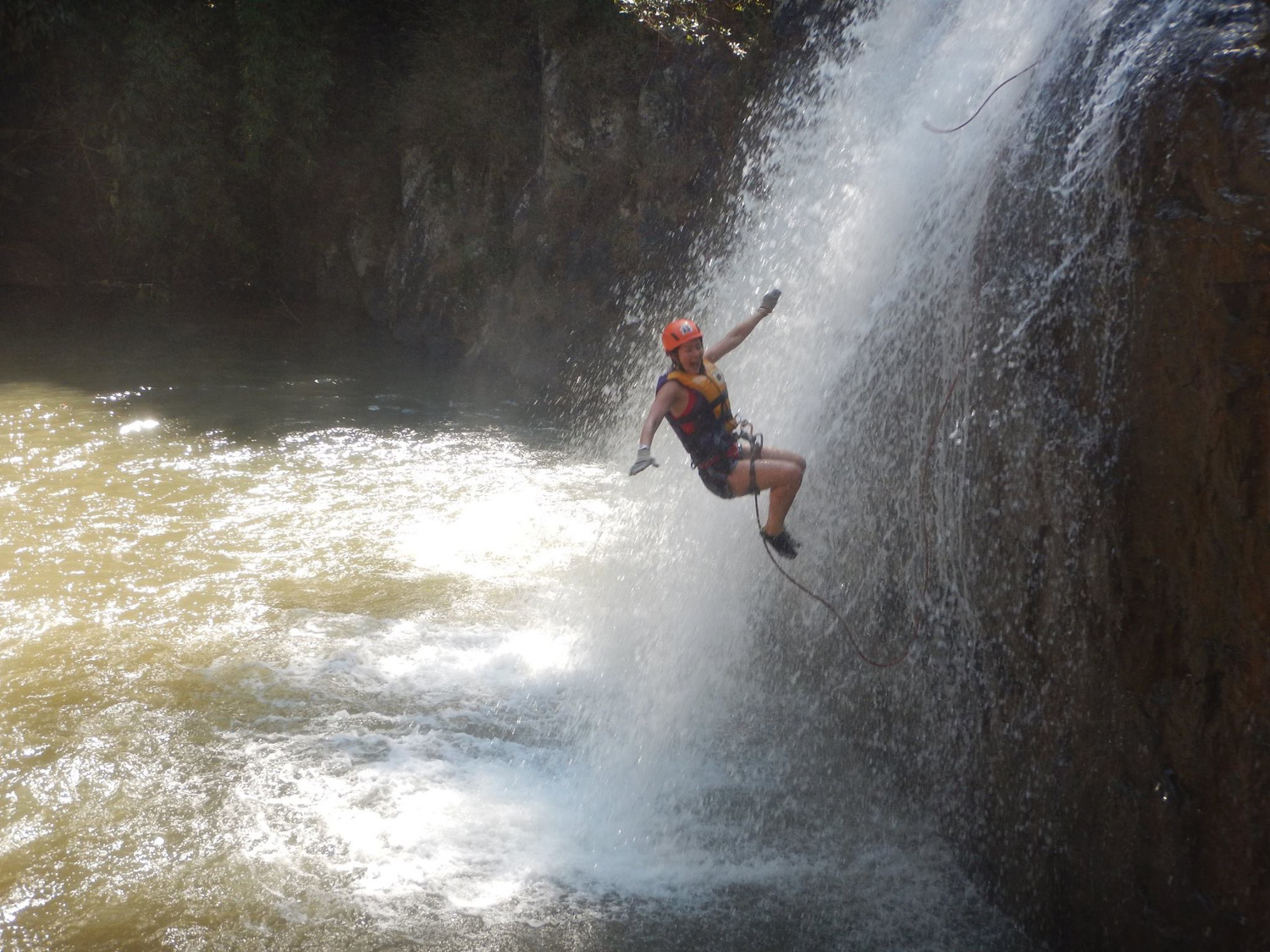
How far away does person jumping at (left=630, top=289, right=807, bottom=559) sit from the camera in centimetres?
598

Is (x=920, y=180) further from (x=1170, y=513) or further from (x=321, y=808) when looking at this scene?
(x=321, y=808)

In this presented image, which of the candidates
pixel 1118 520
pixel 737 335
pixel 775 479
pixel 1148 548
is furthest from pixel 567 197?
pixel 1148 548

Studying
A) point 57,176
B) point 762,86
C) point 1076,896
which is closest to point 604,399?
point 762,86

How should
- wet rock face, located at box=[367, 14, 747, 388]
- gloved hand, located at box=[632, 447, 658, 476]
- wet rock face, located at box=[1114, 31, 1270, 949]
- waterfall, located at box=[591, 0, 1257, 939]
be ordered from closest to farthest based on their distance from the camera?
wet rock face, located at box=[1114, 31, 1270, 949] < waterfall, located at box=[591, 0, 1257, 939] < gloved hand, located at box=[632, 447, 658, 476] < wet rock face, located at box=[367, 14, 747, 388]

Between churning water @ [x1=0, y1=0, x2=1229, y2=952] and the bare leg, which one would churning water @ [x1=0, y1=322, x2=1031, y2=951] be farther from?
the bare leg

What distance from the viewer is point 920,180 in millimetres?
5695

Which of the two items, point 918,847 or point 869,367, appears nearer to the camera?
point 918,847

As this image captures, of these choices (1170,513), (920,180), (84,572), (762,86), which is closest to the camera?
(1170,513)

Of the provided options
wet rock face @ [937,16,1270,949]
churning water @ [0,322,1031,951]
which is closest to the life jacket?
churning water @ [0,322,1031,951]

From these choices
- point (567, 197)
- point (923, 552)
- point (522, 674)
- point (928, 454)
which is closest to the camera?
point (928, 454)

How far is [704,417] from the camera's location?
614 centimetres

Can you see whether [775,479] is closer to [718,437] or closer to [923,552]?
[718,437]

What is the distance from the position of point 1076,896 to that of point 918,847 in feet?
3.09

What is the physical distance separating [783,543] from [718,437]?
2.44 feet
